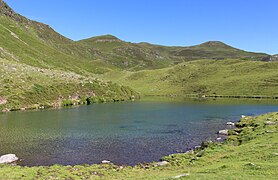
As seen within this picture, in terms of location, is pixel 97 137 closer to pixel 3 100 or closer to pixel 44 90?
pixel 3 100

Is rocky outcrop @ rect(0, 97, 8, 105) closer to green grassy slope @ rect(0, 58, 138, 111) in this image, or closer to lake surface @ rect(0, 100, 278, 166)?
green grassy slope @ rect(0, 58, 138, 111)

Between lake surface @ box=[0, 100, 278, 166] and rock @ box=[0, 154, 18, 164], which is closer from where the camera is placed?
rock @ box=[0, 154, 18, 164]

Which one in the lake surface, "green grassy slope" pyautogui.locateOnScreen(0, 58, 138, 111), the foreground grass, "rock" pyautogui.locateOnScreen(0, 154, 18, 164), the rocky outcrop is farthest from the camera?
"green grassy slope" pyautogui.locateOnScreen(0, 58, 138, 111)

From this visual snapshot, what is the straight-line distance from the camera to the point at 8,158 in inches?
1422

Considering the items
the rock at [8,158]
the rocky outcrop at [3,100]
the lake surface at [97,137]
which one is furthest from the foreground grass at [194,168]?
the rocky outcrop at [3,100]

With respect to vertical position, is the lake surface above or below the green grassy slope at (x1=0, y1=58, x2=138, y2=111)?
below

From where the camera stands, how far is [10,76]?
104438 mm

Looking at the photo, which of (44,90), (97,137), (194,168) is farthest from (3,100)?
(194,168)

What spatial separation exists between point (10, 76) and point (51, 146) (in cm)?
7123

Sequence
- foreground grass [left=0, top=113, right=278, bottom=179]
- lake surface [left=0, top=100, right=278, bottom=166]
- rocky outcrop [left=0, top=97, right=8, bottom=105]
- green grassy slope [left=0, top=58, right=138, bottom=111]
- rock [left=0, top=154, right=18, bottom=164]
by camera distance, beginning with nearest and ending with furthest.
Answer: foreground grass [left=0, top=113, right=278, bottom=179]
rock [left=0, top=154, right=18, bottom=164]
lake surface [left=0, top=100, right=278, bottom=166]
rocky outcrop [left=0, top=97, right=8, bottom=105]
green grassy slope [left=0, top=58, right=138, bottom=111]

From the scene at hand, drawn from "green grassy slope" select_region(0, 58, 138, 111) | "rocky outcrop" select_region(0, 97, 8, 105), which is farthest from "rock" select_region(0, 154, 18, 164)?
"rocky outcrop" select_region(0, 97, 8, 105)

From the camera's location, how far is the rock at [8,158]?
116 ft

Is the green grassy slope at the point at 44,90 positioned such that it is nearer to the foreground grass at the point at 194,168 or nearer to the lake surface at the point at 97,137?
the lake surface at the point at 97,137

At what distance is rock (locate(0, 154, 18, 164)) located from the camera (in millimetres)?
35347
